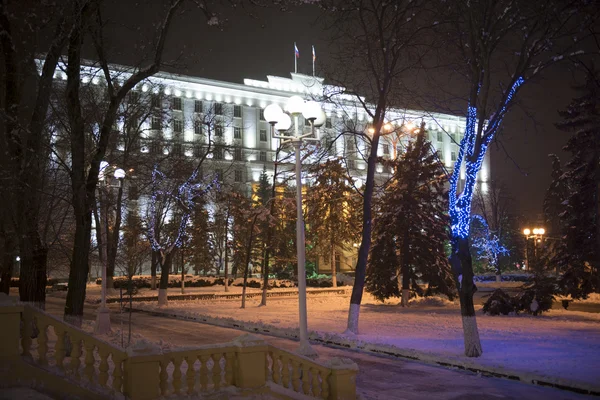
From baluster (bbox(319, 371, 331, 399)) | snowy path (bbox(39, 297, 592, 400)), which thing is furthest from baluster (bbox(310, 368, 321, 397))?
snowy path (bbox(39, 297, 592, 400))

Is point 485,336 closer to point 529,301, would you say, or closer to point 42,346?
point 529,301

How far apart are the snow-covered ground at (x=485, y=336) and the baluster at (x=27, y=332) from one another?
9.34m

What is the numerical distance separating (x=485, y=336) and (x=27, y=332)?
549 inches

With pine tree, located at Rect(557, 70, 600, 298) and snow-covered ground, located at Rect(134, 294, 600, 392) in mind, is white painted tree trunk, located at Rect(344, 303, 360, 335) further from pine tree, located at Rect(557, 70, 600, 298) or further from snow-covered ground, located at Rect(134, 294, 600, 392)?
pine tree, located at Rect(557, 70, 600, 298)

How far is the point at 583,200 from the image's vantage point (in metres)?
31.4

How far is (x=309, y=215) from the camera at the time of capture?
42.2m

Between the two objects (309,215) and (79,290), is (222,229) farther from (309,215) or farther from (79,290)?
(79,290)

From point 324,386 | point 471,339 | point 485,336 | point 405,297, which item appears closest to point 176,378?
point 324,386

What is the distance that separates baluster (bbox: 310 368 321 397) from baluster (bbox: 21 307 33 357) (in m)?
4.07

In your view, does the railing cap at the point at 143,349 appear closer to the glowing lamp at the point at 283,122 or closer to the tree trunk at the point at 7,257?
the glowing lamp at the point at 283,122

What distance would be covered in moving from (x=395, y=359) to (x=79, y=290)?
7826 mm

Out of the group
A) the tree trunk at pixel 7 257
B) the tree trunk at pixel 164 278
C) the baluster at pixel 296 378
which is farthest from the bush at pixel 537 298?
the tree trunk at pixel 7 257

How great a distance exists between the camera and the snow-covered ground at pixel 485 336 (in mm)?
12614

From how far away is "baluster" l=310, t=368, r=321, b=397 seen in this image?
8859 mm
